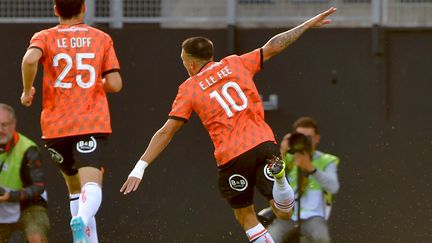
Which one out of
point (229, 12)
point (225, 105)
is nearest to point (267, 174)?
→ point (225, 105)

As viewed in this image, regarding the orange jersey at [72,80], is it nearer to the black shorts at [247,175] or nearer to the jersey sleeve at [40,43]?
the jersey sleeve at [40,43]

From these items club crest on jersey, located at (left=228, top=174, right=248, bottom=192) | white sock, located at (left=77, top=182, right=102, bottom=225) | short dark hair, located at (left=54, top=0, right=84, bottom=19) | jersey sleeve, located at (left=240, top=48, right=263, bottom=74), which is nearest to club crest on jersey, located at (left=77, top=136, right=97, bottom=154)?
white sock, located at (left=77, top=182, right=102, bottom=225)

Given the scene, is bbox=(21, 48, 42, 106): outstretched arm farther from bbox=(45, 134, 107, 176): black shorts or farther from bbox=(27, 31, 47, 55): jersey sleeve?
bbox=(45, 134, 107, 176): black shorts

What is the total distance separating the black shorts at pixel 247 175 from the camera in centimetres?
998

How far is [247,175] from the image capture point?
32.9ft

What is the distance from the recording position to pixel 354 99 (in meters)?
13.6

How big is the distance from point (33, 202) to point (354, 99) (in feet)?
12.1

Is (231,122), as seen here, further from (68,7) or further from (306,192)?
(306,192)

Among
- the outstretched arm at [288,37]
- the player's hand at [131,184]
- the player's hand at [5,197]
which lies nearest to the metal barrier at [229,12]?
the player's hand at [5,197]

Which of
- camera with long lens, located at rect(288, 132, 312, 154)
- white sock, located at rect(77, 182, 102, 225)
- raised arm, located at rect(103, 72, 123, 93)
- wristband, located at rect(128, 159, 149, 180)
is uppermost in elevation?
raised arm, located at rect(103, 72, 123, 93)

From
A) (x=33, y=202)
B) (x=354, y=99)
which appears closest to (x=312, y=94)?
(x=354, y=99)

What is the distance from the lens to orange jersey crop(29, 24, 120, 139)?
33.0 feet

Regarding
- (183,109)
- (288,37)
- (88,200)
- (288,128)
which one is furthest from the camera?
(288,128)

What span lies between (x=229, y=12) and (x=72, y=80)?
12.7 ft
